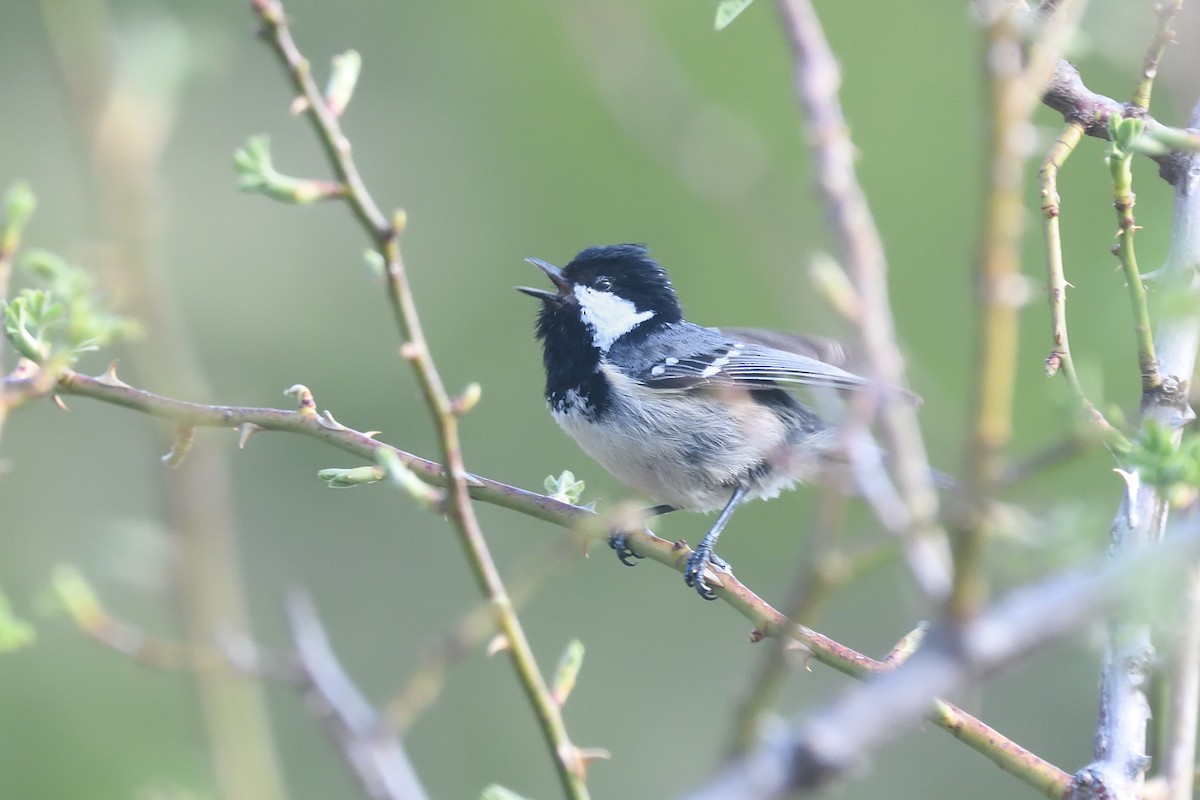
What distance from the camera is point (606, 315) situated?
4277 millimetres

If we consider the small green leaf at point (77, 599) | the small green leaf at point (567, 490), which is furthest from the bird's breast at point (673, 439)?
the small green leaf at point (77, 599)

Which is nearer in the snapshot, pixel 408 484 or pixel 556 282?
pixel 408 484

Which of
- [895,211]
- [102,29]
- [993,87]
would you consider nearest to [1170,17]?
[993,87]

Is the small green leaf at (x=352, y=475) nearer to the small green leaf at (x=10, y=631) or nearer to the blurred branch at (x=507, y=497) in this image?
the blurred branch at (x=507, y=497)

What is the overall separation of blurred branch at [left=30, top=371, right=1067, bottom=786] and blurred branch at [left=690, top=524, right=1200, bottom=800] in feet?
3.03

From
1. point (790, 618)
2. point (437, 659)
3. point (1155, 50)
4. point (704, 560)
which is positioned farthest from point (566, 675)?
point (704, 560)

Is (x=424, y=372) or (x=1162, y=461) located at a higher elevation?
(x=1162, y=461)

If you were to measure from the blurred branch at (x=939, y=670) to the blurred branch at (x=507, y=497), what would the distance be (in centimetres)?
92

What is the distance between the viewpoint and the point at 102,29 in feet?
8.25

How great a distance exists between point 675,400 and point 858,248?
3.04 m

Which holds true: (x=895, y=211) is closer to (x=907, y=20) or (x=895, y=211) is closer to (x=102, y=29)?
(x=907, y=20)

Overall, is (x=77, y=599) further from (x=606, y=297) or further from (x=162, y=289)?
(x=606, y=297)

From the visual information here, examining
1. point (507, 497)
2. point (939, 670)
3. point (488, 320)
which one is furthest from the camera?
point (488, 320)

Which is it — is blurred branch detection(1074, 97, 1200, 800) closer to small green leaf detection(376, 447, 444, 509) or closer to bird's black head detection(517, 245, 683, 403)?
small green leaf detection(376, 447, 444, 509)
